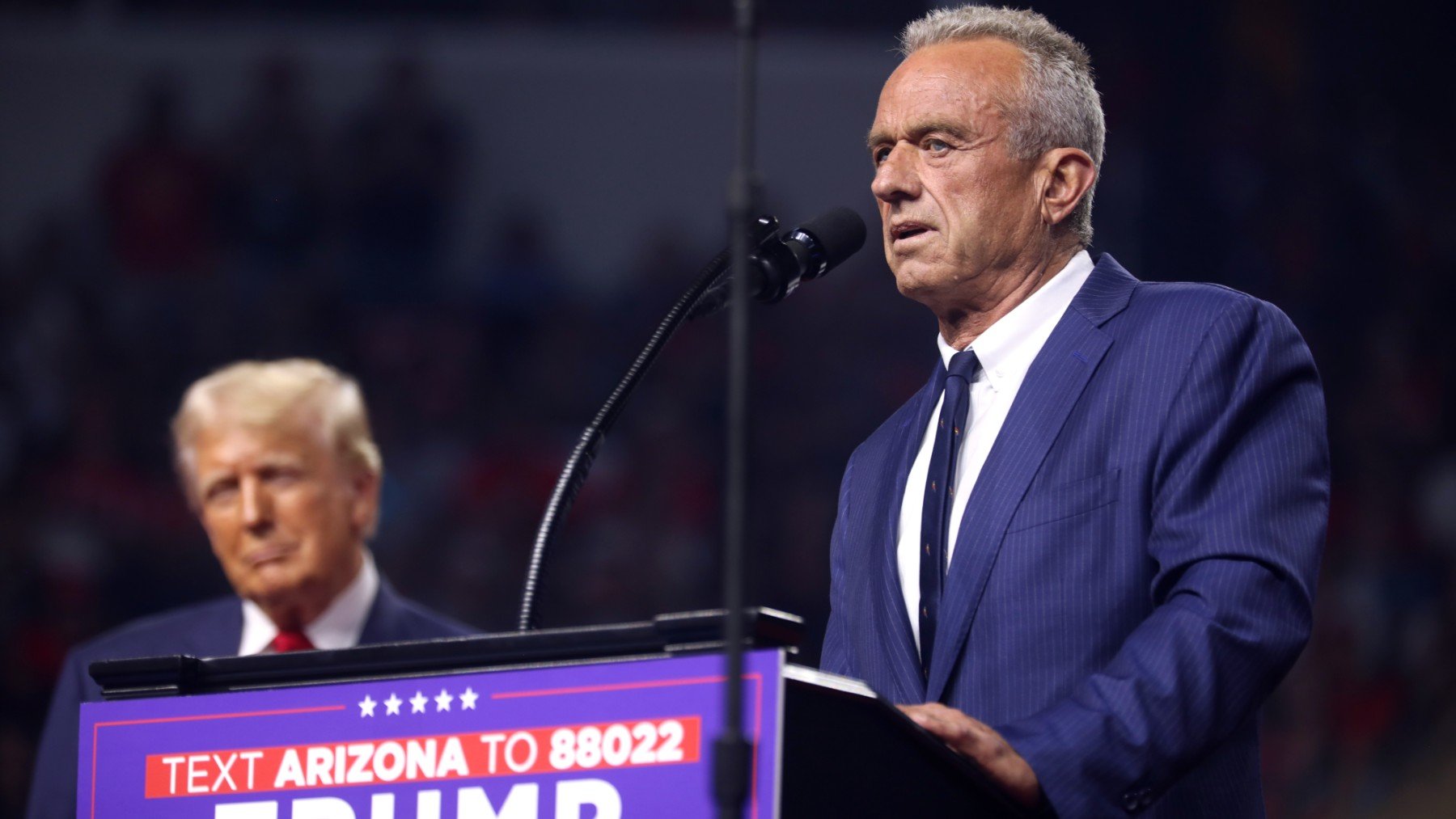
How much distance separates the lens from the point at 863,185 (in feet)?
24.9

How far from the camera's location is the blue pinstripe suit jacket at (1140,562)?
152 centimetres

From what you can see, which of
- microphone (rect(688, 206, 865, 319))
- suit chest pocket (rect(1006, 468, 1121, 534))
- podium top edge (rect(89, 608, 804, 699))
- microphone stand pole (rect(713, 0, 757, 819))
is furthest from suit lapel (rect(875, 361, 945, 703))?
microphone stand pole (rect(713, 0, 757, 819))

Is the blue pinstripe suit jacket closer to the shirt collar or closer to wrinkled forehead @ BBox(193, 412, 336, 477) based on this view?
the shirt collar

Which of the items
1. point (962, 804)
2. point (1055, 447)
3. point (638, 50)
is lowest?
point (962, 804)

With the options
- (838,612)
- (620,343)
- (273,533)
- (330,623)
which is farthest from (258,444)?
(620,343)

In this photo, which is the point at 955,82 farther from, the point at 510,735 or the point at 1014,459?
the point at 510,735

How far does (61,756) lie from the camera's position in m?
2.95

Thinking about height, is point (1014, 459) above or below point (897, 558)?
above

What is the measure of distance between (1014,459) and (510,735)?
2.21 ft

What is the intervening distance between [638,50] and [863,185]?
1.28 metres

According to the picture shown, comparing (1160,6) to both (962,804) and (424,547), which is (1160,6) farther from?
(962,804)

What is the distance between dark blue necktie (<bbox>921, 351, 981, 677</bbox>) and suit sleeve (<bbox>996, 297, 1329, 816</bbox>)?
0.22 m

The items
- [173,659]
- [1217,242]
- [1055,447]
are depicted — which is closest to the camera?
[173,659]

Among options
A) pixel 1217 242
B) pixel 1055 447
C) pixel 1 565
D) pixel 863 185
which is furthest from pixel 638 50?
pixel 1055 447
